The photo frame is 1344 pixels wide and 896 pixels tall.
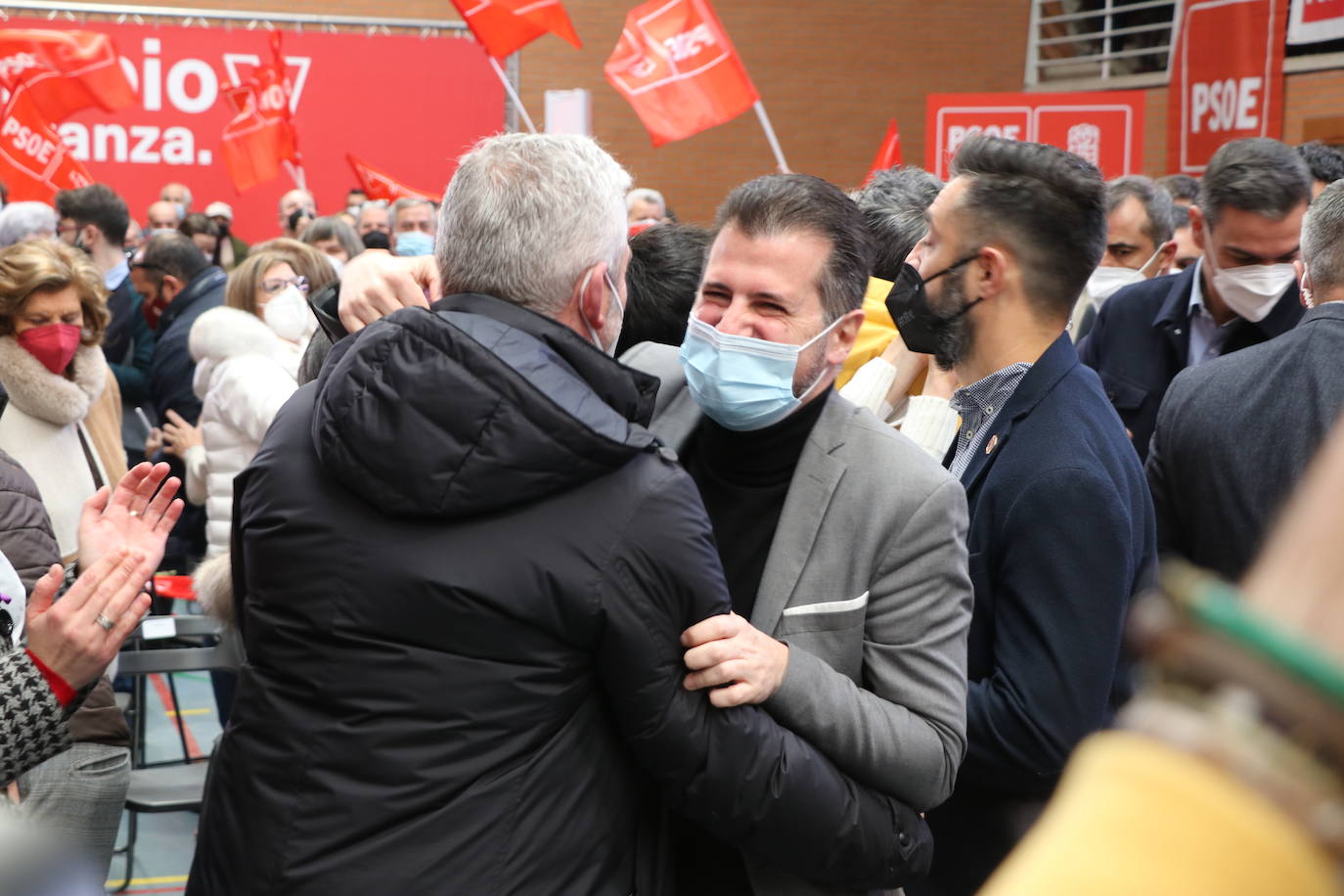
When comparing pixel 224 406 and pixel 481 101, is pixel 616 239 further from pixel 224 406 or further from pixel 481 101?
pixel 481 101

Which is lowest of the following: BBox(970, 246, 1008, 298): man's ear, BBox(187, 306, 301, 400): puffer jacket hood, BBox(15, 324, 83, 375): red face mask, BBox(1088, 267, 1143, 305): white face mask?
BBox(1088, 267, 1143, 305): white face mask

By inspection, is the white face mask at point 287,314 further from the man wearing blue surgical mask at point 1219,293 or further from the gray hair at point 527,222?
the gray hair at point 527,222

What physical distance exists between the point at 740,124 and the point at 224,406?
1264cm

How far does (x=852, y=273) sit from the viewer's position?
2252 mm

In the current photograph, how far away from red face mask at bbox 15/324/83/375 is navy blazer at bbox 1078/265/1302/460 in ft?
→ 11.1

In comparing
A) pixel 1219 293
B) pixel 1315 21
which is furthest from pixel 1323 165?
pixel 1315 21

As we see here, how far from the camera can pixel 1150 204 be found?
5914mm

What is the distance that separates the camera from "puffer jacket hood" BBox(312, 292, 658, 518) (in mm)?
1592

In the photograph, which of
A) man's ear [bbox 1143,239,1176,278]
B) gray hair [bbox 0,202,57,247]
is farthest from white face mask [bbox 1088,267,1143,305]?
gray hair [bbox 0,202,57,247]

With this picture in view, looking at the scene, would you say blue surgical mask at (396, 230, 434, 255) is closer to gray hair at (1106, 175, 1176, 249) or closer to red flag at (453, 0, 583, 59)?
red flag at (453, 0, 583, 59)

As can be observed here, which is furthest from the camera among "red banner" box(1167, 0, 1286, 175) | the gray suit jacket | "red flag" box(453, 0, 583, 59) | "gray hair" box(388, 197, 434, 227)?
"gray hair" box(388, 197, 434, 227)

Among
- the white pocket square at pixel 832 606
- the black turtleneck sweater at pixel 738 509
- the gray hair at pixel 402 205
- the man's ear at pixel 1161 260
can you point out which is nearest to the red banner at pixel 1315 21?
the man's ear at pixel 1161 260

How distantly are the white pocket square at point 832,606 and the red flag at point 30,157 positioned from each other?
9270mm

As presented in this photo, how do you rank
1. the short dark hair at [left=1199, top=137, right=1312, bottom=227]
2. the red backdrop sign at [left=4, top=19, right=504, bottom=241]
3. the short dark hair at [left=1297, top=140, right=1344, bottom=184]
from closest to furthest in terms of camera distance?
the short dark hair at [left=1199, top=137, right=1312, bottom=227] < the short dark hair at [left=1297, top=140, right=1344, bottom=184] < the red backdrop sign at [left=4, top=19, right=504, bottom=241]
